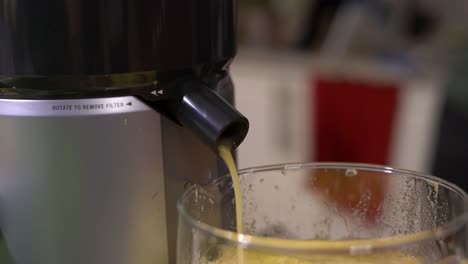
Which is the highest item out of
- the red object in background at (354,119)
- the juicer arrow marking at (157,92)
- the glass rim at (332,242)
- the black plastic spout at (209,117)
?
the juicer arrow marking at (157,92)

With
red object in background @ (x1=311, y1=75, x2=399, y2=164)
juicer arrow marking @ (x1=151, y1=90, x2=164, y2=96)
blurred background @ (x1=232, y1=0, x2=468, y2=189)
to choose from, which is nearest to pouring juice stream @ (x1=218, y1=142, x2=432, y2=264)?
juicer arrow marking @ (x1=151, y1=90, x2=164, y2=96)

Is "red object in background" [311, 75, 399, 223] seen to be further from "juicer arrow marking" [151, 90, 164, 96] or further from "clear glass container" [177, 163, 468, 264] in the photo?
"juicer arrow marking" [151, 90, 164, 96]

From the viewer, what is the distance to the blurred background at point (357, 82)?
1717 mm

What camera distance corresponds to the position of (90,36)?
362mm

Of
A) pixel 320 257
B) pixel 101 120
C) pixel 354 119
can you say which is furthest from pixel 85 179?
pixel 354 119

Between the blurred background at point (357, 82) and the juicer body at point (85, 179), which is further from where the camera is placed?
the blurred background at point (357, 82)

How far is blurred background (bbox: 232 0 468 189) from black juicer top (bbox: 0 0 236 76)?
3.92 feet

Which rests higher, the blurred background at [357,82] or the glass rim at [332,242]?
the glass rim at [332,242]

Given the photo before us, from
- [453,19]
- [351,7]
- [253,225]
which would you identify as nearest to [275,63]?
[351,7]

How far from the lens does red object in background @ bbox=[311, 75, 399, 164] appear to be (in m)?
1.75

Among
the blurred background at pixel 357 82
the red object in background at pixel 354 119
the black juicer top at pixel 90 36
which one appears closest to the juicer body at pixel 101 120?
the black juicer top at pixel 90 36

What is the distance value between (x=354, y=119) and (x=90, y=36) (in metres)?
1.48

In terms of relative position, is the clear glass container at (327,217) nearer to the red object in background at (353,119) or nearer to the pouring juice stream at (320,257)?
the pouring juice stream at (320,257)

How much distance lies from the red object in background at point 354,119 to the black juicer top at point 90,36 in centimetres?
143
